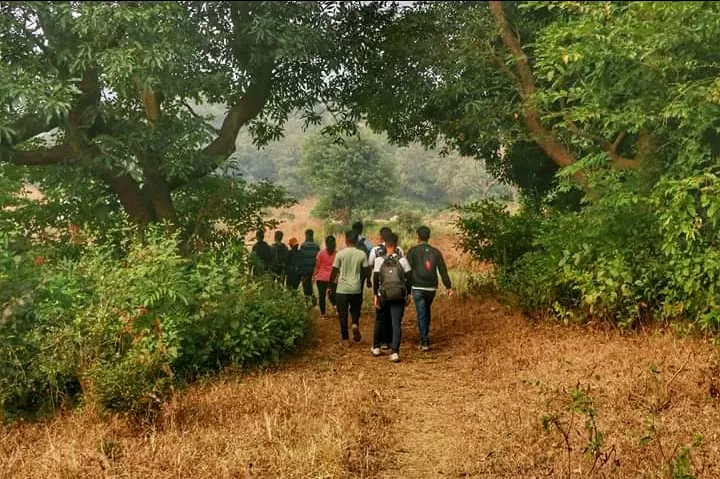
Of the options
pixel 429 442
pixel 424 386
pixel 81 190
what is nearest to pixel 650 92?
pixel 424 386

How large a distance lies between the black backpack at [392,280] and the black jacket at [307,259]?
13.6 feet

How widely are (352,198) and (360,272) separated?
35480 millimetres

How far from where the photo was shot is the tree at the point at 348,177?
44.0 metres

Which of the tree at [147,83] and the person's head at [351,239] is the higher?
the tree at [147,83]

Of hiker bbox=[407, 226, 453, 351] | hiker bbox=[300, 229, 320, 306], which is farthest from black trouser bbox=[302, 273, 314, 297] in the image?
hiker bbox=[407, 226, 453, 351]

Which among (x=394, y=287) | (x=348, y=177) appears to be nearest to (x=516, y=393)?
(x=394, y=287)

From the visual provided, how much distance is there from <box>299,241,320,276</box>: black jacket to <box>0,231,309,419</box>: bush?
13.3ft

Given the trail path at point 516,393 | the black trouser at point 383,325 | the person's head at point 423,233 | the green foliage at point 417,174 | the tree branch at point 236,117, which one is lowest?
the trail path at point 516,393

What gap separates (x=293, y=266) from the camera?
12750 millimetres

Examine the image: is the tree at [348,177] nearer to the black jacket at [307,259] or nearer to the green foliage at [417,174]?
the green foliage at [417,174]

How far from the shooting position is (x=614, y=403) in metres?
6.11

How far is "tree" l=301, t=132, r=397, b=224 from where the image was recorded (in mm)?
44031

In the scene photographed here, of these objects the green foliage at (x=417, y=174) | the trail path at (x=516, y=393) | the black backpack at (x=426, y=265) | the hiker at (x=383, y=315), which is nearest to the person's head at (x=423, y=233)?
the black backpack at (x=426, y=265)

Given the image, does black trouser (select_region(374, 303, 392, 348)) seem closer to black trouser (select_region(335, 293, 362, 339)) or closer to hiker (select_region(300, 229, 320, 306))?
black trouser (select_region(335, 293, 362, 339))
